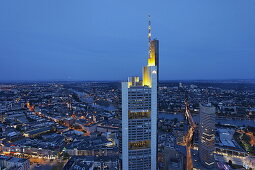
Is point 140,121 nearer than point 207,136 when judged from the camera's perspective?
Yes

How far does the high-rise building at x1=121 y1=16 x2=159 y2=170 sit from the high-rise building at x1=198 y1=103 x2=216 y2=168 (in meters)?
5.42

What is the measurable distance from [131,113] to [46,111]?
98.1 feet

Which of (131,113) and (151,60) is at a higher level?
(151,60)

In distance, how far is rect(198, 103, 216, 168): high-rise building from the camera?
12.3 metres

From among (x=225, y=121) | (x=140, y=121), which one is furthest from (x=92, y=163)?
(x=225, y=121)

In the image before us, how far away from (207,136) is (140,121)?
7061 millimetres

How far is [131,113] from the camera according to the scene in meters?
8.46

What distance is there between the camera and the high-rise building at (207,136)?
12.3 meters

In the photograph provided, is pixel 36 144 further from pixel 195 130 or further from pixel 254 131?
pixel 254 131

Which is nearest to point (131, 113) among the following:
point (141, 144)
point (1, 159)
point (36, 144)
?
point (141, 144)

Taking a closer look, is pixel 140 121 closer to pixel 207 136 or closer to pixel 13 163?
pixel 207 136

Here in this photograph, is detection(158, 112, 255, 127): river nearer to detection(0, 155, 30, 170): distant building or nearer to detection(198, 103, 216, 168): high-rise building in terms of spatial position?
detection(198, 103, 216, 168): high-rise building

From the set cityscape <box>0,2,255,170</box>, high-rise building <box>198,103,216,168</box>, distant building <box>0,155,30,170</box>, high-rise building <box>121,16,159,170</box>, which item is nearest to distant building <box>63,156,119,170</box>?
cityscape <box>0,2,255,170</box>

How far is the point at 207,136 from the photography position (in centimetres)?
1297
